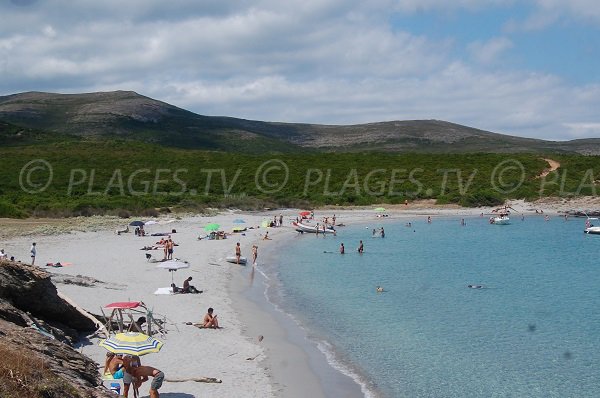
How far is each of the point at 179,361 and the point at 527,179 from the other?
71407 millimetres

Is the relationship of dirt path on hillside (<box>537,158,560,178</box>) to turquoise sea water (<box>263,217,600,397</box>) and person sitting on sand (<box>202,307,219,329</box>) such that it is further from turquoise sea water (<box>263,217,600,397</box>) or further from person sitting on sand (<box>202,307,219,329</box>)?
person sitting on sand (<box>202,307,219,329</box>)

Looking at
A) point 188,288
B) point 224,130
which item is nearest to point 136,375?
point 188,288

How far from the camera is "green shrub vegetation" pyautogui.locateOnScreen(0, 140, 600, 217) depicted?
218 ft

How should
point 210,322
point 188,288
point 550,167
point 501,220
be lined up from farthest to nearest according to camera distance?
point 550,167 < point 501,220 < point 188,288 < point 210,322

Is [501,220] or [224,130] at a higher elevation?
[224,130]

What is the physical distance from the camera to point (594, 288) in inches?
1120

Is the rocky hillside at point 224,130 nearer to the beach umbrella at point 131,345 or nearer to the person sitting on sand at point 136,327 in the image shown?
the person sitting on sand at point 136,327

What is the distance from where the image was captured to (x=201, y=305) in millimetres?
21094

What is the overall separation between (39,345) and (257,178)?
73.3m

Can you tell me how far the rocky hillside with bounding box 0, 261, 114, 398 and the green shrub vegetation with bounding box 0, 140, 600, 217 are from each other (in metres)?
41.7

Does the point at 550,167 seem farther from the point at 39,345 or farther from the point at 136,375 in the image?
the point at 39,345

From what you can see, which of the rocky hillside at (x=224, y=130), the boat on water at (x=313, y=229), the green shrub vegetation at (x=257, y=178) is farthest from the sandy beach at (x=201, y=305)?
the rocky hillside at (x=224, y=130)

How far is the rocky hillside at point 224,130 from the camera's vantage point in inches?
5438

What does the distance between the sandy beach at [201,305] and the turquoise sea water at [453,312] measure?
1.10 metres
